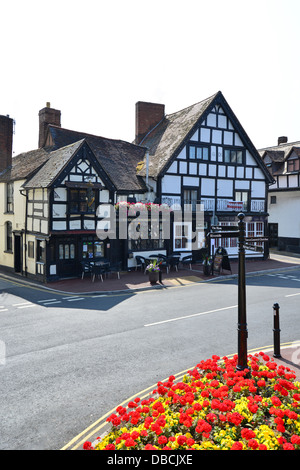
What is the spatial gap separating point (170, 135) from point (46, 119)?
32.8ft

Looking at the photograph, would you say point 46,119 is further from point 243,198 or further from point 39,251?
point 243,198

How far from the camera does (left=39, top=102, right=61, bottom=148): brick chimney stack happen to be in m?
27.0

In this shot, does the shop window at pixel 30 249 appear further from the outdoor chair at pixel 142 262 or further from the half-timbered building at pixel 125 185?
A: the outdoor chair at pixel 142 262

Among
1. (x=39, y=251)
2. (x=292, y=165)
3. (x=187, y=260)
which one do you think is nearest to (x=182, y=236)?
(x=187, y=260)

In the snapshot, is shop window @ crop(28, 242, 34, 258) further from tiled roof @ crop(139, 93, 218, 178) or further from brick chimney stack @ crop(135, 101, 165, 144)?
brick chimney stack @ crop(135, 101, 165, 144)

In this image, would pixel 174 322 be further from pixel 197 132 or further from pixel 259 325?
pixel 197 132

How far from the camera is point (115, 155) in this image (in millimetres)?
26594

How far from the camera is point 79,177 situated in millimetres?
20203

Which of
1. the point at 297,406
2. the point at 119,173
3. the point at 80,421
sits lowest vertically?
the point at 80,421

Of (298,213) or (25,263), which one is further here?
(298,213)

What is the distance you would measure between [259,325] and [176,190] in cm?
1539

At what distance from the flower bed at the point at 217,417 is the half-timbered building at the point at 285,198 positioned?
1147 inches

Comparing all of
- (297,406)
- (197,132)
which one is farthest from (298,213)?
(297,406)

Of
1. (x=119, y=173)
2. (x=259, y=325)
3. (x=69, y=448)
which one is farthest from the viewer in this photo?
(x=119, y=173)
